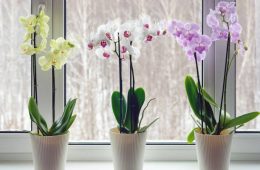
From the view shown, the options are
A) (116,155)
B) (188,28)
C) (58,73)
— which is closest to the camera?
(188,28)

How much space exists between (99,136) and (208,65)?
54cm

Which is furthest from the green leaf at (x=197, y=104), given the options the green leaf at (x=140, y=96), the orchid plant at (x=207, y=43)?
the green leaf at (x=140, y=96)

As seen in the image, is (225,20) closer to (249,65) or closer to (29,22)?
(249,65)

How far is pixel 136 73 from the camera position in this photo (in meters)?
1.59

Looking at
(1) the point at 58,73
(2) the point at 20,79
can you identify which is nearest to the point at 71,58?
(1) the point at 58,73

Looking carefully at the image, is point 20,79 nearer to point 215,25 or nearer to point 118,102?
point 118,102

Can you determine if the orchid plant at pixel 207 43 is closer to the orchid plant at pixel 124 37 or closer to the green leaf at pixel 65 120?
the orchid plant at pixel 124 37

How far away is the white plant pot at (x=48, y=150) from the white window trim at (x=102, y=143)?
0.22 metres

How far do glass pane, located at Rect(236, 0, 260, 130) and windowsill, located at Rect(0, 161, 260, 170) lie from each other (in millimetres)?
168

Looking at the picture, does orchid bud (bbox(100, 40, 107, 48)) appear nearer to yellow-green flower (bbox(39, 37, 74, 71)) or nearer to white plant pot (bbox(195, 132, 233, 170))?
yellow-green flower (bbox(39, 37, 74, 71))

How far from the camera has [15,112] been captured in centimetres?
160

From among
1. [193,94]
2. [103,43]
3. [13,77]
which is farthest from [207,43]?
[13,77]

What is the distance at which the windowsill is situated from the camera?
1.49 meters

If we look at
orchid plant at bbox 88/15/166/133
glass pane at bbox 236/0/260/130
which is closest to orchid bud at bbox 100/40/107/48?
orchid plant at bbox 88/15/166/133
